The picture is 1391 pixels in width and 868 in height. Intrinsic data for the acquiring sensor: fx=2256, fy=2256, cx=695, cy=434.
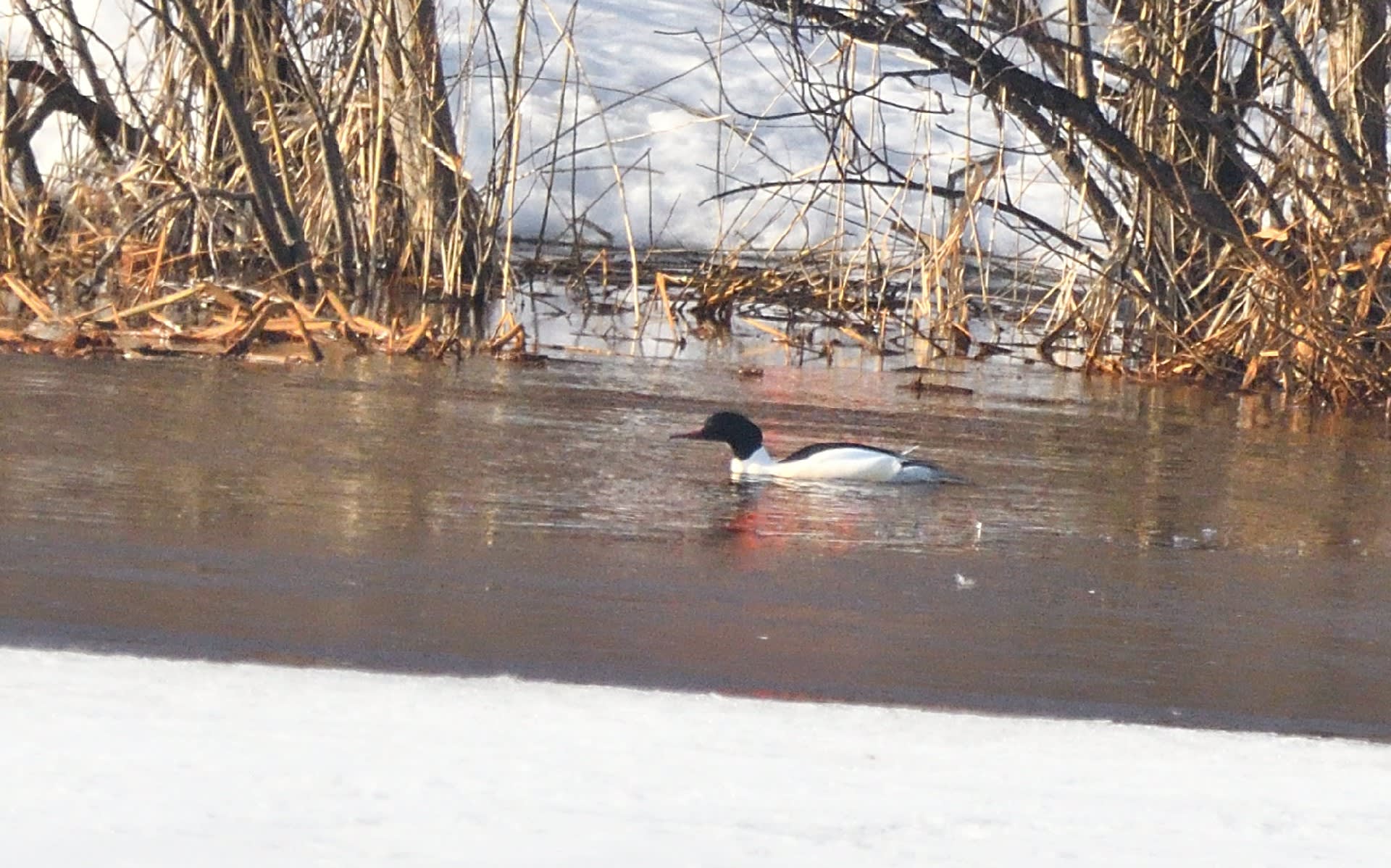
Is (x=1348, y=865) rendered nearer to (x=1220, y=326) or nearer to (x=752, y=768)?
(x=752, y=768)

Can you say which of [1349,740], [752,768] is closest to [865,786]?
[752,768]

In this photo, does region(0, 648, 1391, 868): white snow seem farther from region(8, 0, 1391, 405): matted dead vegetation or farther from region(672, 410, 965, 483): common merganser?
region(8, 0, 1391, 405): matted dead vegetation

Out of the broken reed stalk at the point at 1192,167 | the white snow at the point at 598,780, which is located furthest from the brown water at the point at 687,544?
the broken reed stalk at the point at 1192,167

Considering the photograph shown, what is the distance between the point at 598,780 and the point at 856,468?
3008 millimetres

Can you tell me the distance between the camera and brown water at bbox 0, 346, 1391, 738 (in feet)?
11.8

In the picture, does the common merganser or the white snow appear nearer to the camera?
the white snow

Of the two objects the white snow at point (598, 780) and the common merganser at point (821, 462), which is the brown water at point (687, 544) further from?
the white snow at point (598, 780)

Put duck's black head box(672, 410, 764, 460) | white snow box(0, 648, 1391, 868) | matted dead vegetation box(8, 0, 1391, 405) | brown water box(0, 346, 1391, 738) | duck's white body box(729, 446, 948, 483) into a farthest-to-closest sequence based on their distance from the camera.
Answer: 1. matted dead vegetation box(8, 0, 1391, 405)
2. duck's black head box(672, 410, 764, 460)
3. duck's white body box(729, 446, 948, 483)
4. brown water box(0, 346, 1391, 738)
5. white snow box(0, 648, 1391, 868)

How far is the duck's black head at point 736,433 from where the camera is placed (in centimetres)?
580

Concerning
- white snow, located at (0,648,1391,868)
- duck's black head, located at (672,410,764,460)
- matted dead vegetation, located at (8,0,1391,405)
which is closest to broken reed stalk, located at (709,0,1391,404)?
matted dead vegetation, located at (8,0,1391,405)

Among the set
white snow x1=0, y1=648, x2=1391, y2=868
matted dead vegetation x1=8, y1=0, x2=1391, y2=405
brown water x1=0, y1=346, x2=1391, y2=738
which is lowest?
white snow x1=0, y1=648, x2=1391, y2=868

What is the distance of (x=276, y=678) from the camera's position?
3.22m

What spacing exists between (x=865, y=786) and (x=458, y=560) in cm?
170

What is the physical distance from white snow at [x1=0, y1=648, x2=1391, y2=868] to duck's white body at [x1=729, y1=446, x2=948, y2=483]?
2412mm
